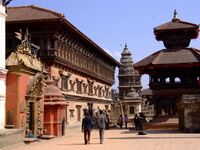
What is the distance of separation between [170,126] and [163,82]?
153 inches

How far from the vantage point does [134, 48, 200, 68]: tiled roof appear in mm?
27141

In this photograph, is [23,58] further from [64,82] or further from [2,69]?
[64,82]

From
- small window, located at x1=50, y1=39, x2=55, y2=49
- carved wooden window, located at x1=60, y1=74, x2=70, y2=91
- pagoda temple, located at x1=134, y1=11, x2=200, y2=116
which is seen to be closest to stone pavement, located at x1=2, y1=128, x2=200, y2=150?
pagoda temple, located at x1=134, y1=11, x2=200, y2=116

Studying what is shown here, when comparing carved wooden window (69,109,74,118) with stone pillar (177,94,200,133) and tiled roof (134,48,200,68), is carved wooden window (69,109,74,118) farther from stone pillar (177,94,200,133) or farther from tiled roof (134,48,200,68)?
stone pillar (177,94,200,133)

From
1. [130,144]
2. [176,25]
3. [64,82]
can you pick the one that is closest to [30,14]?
[64,82]

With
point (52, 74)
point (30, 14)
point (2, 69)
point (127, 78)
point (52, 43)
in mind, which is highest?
point (30, 14)

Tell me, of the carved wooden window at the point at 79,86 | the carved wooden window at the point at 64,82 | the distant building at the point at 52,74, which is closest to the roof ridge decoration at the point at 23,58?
the distant building at the point at 52,74

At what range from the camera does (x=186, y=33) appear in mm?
30703

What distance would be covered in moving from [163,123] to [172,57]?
5568 mm

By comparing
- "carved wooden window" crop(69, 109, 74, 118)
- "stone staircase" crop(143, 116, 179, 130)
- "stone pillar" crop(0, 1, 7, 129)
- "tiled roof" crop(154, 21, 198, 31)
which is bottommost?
"stone staircase" crop(143, 116, 179, 130)

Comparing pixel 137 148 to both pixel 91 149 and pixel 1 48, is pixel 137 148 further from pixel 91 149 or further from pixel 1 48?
pixel 1 48

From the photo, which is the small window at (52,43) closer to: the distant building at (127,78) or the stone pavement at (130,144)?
the stone pavement at (130,144)

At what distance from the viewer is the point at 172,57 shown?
2808 centimetres

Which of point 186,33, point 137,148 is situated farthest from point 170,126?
point 137,148
